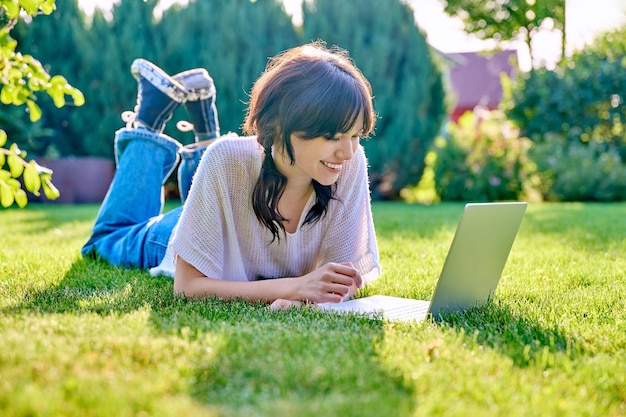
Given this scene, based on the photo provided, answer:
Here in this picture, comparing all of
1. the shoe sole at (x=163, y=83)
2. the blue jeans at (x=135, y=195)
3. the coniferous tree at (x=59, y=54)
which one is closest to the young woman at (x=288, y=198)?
the blue jeans at (x=135, y=195)

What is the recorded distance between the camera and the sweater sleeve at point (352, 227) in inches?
116

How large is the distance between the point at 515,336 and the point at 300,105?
100 centimetres

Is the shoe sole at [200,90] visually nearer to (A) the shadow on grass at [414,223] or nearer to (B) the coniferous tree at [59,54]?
(A) the shadow on grass at [414,223]

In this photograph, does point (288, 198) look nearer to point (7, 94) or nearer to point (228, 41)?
point (7, 94)

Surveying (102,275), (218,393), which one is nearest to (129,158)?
(102,275)

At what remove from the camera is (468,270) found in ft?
7.94

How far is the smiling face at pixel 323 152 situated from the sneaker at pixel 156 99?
60.9 inches

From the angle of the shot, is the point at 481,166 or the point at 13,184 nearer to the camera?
the point at 13,184

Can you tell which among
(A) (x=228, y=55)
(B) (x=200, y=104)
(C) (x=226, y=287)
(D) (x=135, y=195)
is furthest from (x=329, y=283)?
(A) (x=228, y=55)

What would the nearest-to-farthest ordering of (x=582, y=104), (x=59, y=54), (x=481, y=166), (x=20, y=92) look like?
(x=20, y=92), (x=59, y=54), (x=481, y=166), (x=582, y=104)

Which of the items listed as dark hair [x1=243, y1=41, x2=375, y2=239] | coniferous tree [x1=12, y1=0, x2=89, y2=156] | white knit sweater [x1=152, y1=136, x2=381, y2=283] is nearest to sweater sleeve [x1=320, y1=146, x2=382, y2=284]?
white knit sweater [x1=152, y1=136, x2=381, y2=283]

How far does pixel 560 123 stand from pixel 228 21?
18.0 ft

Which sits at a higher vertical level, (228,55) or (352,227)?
(228,55)

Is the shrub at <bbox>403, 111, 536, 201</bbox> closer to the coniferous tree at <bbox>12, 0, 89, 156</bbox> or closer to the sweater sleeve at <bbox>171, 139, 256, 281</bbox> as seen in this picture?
the coniferous tree at <bbox>12, 0, 89, 156</bbox>
